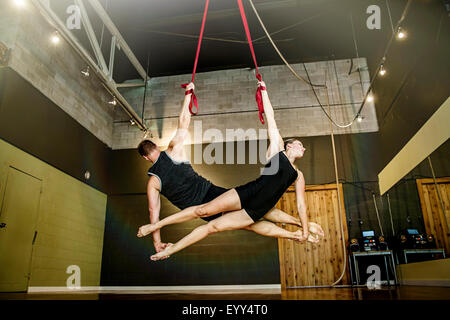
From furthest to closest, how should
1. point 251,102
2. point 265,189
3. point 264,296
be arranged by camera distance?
1. point 251,102
2. point 265,189
3. point 264,296

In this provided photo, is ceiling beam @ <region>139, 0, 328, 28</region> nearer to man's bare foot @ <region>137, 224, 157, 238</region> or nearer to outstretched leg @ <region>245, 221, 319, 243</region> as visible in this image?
outstretched leg @ <region>245, 221, 319, 243</region>

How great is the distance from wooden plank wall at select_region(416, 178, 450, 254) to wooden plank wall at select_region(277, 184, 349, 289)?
187 centimetres

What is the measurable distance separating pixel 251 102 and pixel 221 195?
4474 millimetres

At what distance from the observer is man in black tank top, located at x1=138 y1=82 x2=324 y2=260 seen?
3.13 m

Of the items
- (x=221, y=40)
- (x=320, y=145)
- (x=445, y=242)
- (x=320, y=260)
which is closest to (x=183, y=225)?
(x=320, y=260)

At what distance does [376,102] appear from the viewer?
22.4 ft

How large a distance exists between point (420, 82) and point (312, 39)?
278cm

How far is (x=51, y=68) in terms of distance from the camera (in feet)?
18.4

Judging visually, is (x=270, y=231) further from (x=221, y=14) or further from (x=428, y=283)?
(x=221, y=14)

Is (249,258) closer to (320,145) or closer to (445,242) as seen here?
(320,145)

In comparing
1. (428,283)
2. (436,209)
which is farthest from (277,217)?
(428,283)

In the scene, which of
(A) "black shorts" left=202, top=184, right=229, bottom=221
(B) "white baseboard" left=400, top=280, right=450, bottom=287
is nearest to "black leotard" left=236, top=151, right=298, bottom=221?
(A) "black shorts" left=202, top=184, right=229, bottom=221

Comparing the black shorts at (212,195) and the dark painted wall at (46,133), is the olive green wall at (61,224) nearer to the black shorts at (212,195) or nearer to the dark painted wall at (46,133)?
the dark painted wall at (46,133)
